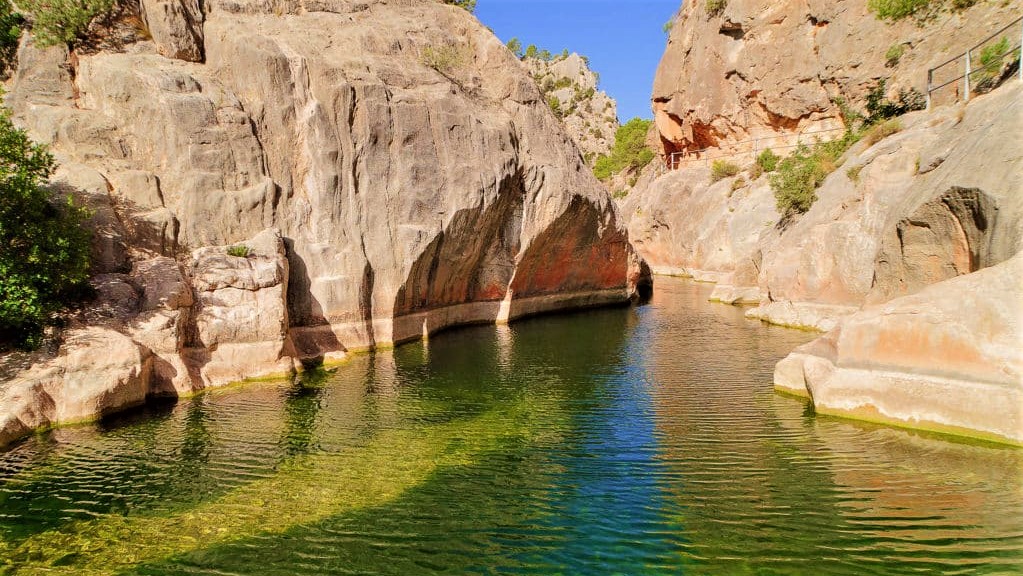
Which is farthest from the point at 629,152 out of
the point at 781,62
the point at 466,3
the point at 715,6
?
the point at 466,3

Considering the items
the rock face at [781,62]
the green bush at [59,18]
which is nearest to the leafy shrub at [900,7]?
the rock face at [781,62]

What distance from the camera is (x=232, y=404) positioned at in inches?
547

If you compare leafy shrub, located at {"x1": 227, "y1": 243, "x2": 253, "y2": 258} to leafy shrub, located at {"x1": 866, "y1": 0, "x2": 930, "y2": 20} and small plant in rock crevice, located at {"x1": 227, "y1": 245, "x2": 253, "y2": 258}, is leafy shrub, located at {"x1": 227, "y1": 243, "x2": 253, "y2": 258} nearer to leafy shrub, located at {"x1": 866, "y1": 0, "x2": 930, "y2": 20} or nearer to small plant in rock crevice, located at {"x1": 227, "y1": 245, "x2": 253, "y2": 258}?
small plant in rock crevice, located at {"x1": 227, "y1": 245, "x2": 253, "y2": 258}

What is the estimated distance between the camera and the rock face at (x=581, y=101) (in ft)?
273

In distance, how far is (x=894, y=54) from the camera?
108 feet

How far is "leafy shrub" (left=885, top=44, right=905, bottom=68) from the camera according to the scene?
32.5m

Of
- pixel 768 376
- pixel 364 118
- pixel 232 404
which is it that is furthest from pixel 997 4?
pixel 232 404

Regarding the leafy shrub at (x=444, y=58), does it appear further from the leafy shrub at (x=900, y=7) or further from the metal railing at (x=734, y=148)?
the metal railing at (x=734, y=148)

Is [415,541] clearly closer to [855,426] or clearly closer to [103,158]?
[855,426]

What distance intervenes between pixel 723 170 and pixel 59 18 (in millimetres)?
42429

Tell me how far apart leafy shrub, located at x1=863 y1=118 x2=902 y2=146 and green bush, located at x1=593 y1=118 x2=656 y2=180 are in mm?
43189

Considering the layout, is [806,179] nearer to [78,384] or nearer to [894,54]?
[894,54]

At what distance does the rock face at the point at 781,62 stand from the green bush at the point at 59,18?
111 ft

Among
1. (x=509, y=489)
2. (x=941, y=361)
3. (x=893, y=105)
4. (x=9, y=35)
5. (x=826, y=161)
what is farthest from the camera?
(x=826, y=161)
